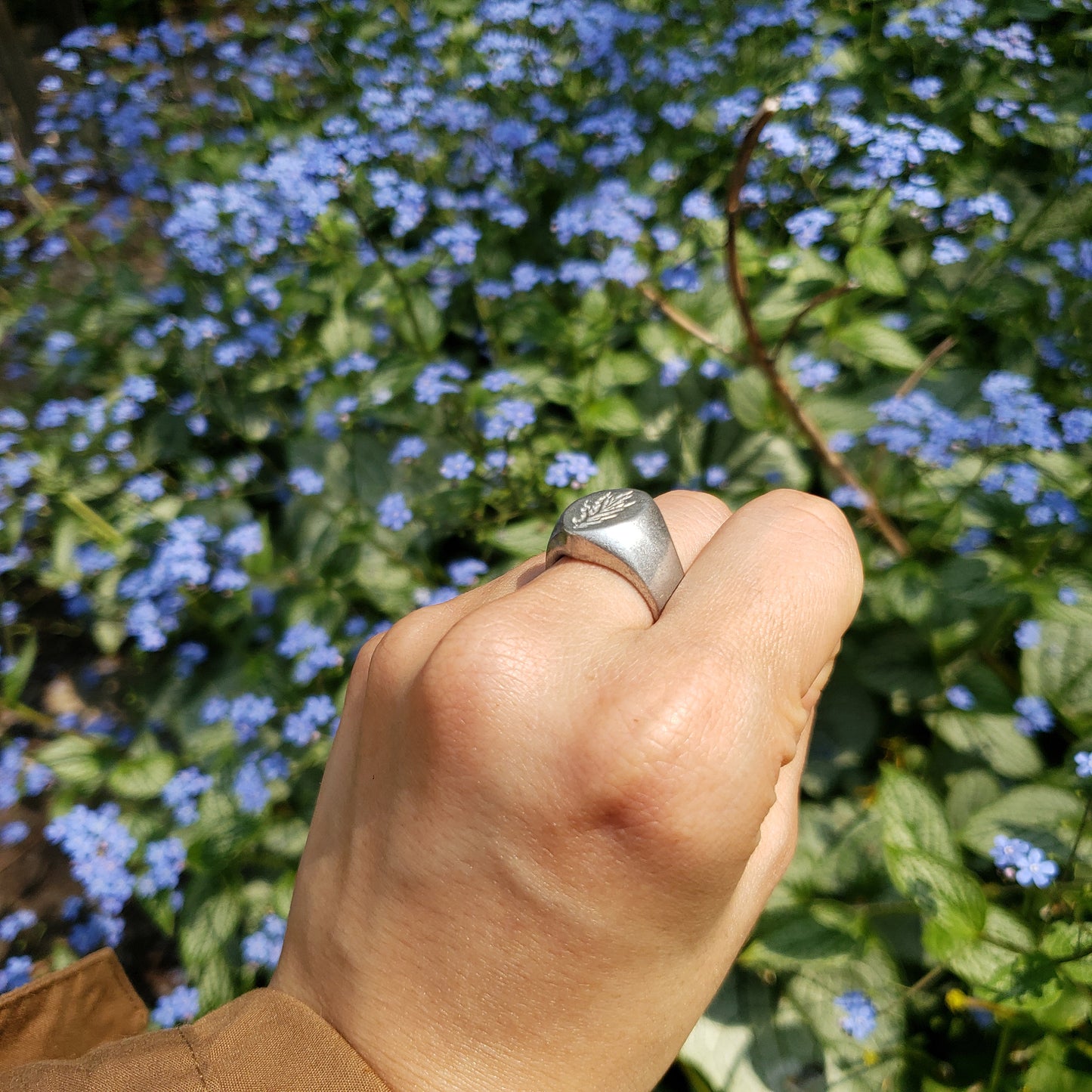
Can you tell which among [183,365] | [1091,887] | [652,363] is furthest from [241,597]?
[1091,887]

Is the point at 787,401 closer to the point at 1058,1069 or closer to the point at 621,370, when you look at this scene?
the point at 621,370

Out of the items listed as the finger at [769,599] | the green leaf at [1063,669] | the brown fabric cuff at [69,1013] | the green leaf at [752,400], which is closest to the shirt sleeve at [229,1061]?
the brown fabric cuff at [69,1013]

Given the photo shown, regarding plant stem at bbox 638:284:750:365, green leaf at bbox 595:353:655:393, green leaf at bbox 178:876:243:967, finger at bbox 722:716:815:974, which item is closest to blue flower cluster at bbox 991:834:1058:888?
finger at bbox 722:716:815:974

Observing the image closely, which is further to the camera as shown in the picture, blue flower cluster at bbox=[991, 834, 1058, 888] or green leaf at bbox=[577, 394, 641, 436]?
green leaf at bbox=[577, 394, 641, 436]

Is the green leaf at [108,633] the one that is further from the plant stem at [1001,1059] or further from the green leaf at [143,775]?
the plant stem at [1001,1059]

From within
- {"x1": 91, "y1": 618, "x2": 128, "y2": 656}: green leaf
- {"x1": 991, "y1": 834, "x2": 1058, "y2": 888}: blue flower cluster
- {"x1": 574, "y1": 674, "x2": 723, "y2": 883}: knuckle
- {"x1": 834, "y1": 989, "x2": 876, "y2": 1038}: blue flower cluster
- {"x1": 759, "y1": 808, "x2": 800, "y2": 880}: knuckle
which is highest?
{"x1": 574, "y1": 674, "x2": 723, "y2": 883}: knuckle

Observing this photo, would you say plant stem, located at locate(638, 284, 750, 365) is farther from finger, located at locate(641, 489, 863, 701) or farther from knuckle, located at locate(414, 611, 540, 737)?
knuckle, located at locate(414, 611, 540, 737)
